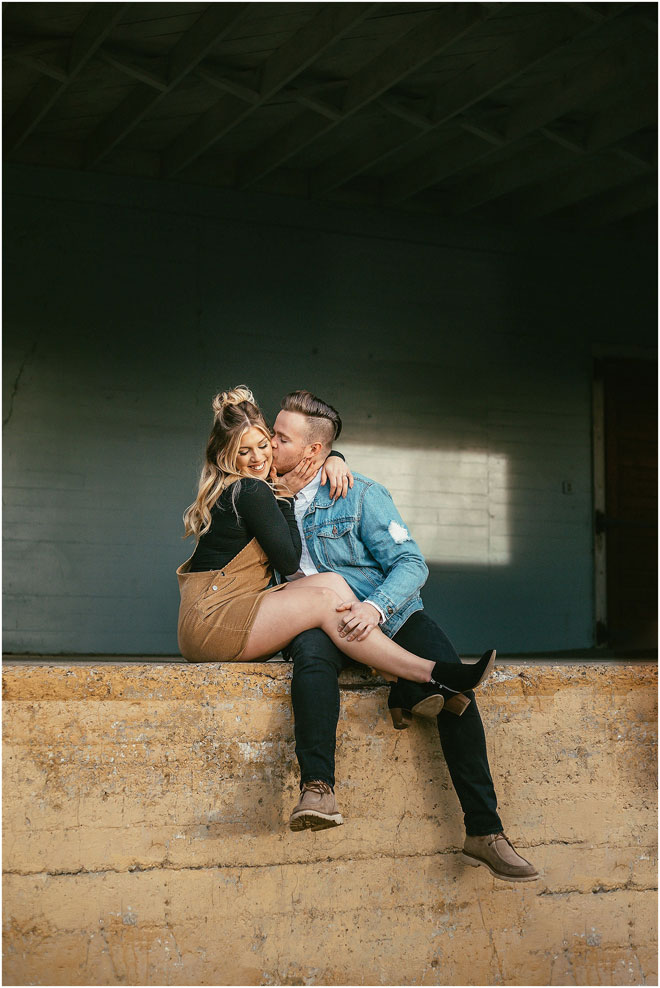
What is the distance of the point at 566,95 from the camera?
21.0 ft

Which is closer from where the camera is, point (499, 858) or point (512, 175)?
point (499, 858)

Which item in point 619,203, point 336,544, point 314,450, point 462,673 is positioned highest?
point 619,203

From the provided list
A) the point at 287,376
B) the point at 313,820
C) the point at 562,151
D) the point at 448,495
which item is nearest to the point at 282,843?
the point at 313,820

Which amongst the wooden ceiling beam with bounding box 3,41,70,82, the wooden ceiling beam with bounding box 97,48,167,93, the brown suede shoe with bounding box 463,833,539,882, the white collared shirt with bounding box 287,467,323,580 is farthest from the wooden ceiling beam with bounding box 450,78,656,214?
the brown suede shoe with bounding box 463,833,539,882

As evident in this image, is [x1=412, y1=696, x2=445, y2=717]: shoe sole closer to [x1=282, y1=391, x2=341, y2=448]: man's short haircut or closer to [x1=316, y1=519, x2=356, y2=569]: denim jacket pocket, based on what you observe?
[x1=316, y1=519, x2=356, y2=569]: denim jacket pocket

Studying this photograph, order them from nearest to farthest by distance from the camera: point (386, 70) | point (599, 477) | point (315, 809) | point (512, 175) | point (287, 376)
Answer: point (315, 809), point (386, 70), point (512, 175), point (287, 376), point (599, 477)

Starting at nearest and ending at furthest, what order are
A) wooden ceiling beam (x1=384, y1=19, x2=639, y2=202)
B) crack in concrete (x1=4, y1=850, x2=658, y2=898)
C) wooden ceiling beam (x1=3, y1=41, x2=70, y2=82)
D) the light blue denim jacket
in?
crack in concrete (x1=4, y1=850, x2=658, y2=898) < the light blue denim jacket < wooden ceiling beam (x1=3, y1=41, x2=70, y2=82) < wooden ceiling beam (x1=384, y1=19, x2=639, y2=202)

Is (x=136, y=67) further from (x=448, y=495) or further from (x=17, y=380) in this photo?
(x=448, y=495)

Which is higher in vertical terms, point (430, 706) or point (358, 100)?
point (358, 100)

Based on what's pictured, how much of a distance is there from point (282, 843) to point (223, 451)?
1278 millimetres

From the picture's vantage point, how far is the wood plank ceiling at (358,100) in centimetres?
561

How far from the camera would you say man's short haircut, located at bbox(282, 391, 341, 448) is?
3.49 m

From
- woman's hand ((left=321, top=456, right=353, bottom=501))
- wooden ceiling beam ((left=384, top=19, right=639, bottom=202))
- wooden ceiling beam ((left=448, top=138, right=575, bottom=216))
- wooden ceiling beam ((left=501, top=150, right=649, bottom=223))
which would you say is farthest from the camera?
wooden ceiling beam ((left=501, top=150, right=649, bottom=223))

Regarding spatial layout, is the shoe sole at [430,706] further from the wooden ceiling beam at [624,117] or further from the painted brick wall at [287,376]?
the wooden ceiling beam at [624,117]
